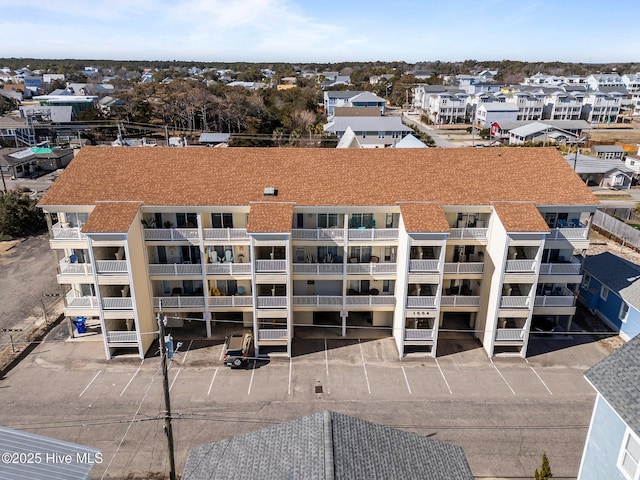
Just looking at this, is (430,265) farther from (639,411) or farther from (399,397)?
(639,411)

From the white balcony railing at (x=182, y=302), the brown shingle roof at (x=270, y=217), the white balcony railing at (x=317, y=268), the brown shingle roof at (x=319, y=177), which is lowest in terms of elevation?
the white balcony railing at (x=182, y=302)

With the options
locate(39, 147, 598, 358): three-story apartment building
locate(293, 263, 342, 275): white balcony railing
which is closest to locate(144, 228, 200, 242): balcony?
locate(39, 147, 598, 358): three-story apartment building

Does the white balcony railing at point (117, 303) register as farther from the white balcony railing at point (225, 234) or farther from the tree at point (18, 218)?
the tree at point (18, 218)

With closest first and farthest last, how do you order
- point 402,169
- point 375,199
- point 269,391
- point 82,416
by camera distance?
point 82,416 → point 269,391 → point 375,199 → point 402,169

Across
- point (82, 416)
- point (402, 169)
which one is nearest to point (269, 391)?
point (82, 416)

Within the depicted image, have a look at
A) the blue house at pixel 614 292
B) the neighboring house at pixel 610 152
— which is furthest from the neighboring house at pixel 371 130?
the blue house at pixel 614 292

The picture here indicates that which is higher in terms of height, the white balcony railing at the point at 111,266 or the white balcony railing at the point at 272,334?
the white balcony railing at the point at 111,266

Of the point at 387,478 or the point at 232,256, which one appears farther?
the point at 232,256
